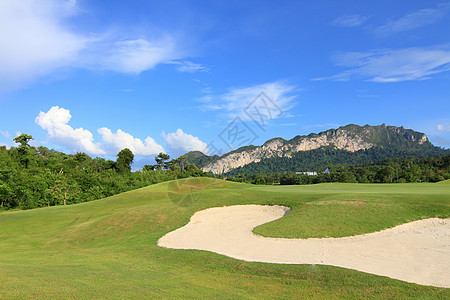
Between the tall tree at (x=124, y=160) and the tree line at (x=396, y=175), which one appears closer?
the tree line at (x=396, y=175)

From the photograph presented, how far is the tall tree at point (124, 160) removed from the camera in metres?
93.8

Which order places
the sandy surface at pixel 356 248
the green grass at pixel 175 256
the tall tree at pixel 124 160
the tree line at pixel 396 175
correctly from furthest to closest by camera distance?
the tall tree at pixel 124 160
the tree line at pixel 396 175
the sandy surface at pixel 356 248
the green grass at pixel 175 256

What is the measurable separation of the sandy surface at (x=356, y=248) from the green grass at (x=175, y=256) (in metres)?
0.76

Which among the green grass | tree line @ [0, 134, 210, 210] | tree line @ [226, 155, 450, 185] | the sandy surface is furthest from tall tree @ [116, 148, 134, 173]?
the sandy surface

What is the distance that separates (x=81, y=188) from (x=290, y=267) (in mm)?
60890

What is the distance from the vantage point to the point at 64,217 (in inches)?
1181

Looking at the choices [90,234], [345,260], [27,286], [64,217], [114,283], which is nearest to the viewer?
[27,286]

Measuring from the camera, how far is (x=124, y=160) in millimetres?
95375

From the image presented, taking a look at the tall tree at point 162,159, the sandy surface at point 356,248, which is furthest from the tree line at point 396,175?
the sandy surface at point 356,248

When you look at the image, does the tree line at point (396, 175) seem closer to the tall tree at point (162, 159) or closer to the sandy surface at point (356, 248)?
the tall tree at point (162, 159)

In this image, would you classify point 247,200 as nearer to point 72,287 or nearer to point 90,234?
point 90,234

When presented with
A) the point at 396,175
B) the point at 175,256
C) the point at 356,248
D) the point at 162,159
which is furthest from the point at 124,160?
the point at 396,175

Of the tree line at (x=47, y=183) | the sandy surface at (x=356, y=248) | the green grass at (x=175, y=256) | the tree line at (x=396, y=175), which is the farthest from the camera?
the tree line at (x=396, y=175)

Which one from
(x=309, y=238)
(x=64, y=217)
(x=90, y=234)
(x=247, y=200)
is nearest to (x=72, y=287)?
(x=309, y=238)
